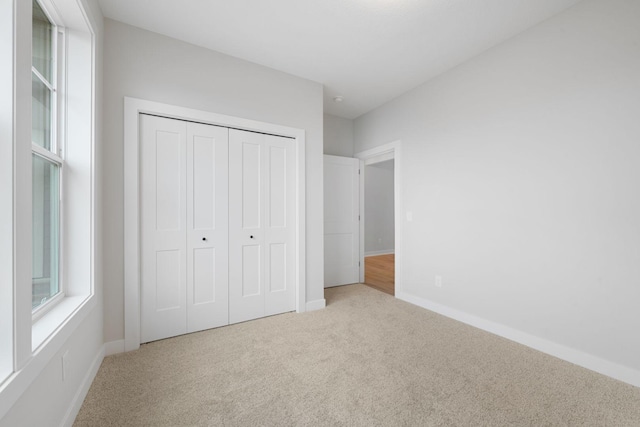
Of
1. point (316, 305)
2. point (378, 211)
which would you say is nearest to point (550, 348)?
point (316, 305)

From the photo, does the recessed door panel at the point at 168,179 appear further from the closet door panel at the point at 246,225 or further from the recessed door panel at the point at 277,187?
the recessed door panel at the point at 277,187

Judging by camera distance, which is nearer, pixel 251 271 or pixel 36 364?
pixel 36 364

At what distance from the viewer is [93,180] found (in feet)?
5.82

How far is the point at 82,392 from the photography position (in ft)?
5.04

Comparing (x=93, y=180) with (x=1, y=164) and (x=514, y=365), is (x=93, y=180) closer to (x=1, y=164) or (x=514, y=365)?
(x=1, y=164)

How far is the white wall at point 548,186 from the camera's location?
177cm

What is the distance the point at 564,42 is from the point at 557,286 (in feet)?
6.26

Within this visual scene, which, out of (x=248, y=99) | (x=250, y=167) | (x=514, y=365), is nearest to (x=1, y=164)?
(x=250, y=167)

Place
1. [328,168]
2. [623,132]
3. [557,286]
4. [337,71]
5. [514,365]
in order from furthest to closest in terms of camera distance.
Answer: [328,168], [337,71], [557,286], [514,365], [623,132]

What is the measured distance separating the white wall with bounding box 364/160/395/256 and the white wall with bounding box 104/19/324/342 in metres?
3.97

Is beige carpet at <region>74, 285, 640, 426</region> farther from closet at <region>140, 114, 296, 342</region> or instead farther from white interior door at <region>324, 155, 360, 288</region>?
white interior door at <region>324, 155, 360, 288</region>

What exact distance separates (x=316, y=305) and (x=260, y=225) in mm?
1149

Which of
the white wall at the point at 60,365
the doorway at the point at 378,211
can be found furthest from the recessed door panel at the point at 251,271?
the doorway at the point at 378,211

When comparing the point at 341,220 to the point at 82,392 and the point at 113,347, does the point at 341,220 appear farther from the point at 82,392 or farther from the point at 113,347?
the point at 82,392
